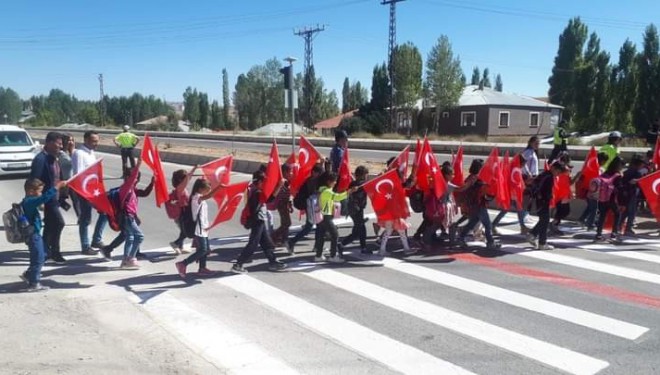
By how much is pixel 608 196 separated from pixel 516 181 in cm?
146

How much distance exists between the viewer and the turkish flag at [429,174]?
873 centimetres

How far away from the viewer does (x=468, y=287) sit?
23.1ft

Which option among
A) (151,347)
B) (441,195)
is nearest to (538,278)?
(441,195)

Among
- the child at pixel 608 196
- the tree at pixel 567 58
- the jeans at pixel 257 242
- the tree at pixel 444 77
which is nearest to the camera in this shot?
the jeans at pixel 257 242

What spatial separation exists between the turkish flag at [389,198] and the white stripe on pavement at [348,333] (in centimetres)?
228

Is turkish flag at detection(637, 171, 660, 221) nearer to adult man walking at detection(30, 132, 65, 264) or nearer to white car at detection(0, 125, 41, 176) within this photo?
adult man walking at detection(30, 132, 65, 264)

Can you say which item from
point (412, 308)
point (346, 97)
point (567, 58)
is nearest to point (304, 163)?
point (412, 308)

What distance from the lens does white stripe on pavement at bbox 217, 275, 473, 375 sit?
15.5ft

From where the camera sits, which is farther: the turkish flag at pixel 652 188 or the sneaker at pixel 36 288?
the turkish flag at pixel 652 188

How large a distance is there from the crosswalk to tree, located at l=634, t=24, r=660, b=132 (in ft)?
111

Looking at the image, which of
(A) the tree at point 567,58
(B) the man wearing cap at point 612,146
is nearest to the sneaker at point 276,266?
(B) the man wearing cap at point 612,146

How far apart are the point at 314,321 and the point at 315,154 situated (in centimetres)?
451

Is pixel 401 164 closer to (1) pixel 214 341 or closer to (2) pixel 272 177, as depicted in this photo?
(2) pixel 272 177

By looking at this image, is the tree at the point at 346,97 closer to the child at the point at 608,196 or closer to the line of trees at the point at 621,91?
the line of trees at the point at 621,91
